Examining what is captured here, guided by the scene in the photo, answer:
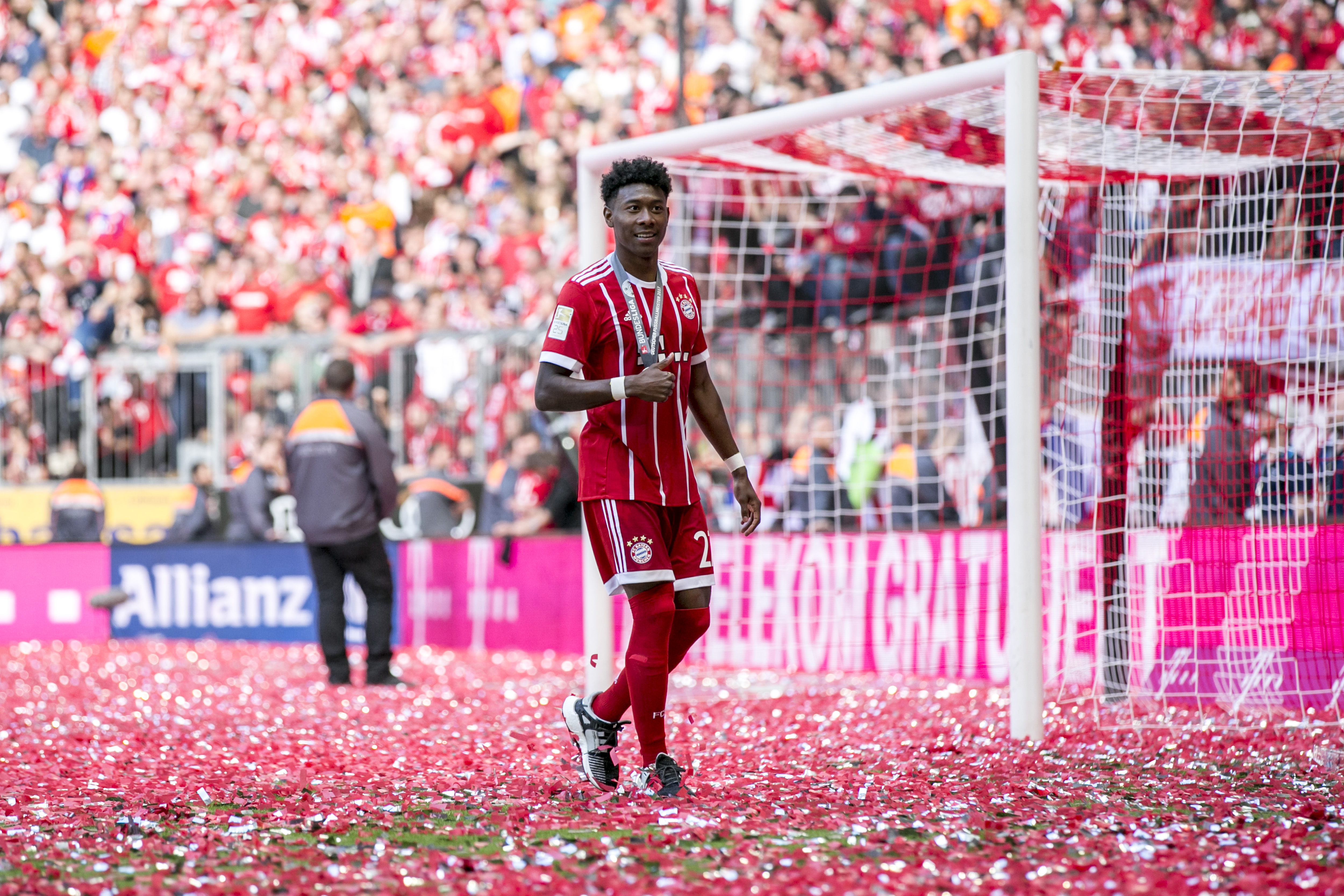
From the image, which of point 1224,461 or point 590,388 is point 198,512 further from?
point 590,388

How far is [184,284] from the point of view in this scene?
17.1 metres

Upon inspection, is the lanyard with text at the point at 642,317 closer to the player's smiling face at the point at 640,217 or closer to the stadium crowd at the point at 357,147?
the player's smiling face at the point at 640,217

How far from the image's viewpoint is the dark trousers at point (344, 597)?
9836 millimetres

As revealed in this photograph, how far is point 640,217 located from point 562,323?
44 centimetres

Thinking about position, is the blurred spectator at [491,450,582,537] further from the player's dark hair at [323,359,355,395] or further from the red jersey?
the red jersey

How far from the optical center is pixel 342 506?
9.82 metres

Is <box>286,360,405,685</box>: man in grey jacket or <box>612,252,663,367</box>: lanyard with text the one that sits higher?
<box>612,252,663,367</box>: lanyard with text

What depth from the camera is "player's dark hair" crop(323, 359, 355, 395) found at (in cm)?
980

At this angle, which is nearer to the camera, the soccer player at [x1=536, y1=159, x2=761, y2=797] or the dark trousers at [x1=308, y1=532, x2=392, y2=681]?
the soccer player at [x1=536, y1=159, x2=761, y2=797]

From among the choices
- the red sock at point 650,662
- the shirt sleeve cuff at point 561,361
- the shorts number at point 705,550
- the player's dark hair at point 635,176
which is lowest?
the red sock at point 650,662

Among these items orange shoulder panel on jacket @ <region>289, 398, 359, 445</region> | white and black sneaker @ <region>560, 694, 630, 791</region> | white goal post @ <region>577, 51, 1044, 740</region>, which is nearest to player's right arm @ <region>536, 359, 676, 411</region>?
white and black sneaker @ <region>560, 694, 630, 791</region>

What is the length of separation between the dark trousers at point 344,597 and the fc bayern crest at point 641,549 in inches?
200

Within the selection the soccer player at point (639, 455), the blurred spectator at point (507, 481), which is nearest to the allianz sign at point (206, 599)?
the blurred spectator at point (507, 481)

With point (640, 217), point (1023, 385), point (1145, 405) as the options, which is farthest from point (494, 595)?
point (640, 217)
